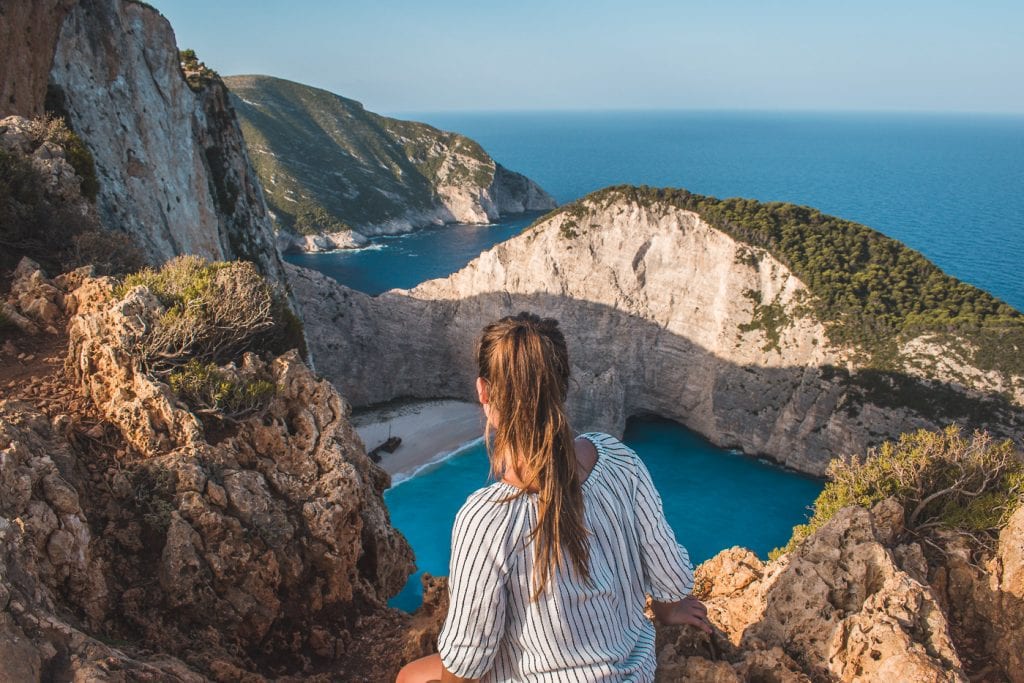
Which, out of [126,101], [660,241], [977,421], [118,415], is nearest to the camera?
[118,415]

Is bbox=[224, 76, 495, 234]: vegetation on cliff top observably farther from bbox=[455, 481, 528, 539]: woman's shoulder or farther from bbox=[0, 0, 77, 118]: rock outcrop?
bbox=[455, 481, 528, 539]: woman's shoulder

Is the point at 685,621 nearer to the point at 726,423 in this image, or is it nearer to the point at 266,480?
the point at 266,480

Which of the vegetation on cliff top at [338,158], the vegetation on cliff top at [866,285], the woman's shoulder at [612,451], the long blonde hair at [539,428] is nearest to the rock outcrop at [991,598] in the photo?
the woman's shoulder at [612,451]

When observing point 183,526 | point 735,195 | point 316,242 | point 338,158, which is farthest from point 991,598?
point 735,195

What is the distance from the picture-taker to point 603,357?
3653cm

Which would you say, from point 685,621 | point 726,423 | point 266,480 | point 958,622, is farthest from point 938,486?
point 726,423

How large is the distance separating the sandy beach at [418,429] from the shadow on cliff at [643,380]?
1.47m

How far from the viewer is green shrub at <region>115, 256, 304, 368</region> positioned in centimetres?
750

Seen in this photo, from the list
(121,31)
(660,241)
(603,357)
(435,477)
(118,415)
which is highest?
(121,31)

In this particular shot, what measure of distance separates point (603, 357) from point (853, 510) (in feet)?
96.7

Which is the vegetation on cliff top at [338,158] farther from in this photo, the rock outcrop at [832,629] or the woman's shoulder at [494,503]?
the woman's shoulder at [494,503]

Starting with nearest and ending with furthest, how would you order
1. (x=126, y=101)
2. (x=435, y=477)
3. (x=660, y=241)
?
(x=126, y=101), (x=435, y=477), (x=660, y=241)

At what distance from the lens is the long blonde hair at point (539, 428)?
2.57m

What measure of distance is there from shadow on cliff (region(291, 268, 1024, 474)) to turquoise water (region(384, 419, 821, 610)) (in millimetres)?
1127
